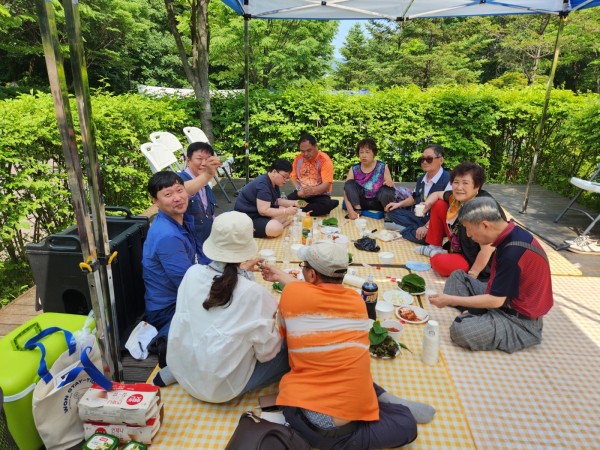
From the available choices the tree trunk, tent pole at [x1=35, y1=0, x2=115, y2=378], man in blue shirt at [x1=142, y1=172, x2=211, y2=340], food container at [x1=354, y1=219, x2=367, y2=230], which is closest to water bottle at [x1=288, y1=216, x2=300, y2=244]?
food container at [x1=354, y1=219, x2=367, y2=230]

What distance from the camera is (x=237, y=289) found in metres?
2.32

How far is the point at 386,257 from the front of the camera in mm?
4445

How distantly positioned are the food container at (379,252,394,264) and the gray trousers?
1.40 meters

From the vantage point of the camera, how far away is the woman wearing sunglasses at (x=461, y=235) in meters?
3.81

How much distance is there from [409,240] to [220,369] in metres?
3.45

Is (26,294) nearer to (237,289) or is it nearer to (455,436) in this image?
(237,289)

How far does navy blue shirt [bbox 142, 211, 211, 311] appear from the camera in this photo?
309cm

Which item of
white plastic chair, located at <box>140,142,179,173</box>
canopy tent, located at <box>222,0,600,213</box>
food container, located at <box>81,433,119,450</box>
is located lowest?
food container, located at <box>81,433,119,450</box>

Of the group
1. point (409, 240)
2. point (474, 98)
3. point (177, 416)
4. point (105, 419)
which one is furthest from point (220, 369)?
point (474, 98)

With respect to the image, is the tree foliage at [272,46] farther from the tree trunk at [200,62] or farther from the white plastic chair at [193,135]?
the white plastic chair at [193,135]

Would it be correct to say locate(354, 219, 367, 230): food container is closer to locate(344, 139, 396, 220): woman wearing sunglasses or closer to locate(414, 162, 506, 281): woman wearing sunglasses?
locate(344, 139, 396, 220): woman wearing sunglasses

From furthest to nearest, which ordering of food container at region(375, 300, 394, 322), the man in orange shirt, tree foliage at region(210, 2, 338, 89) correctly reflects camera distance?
tree foliage at region(210, 2, 338, 89), the man in orange shirt, food container at region(375, 300, 394, 322)

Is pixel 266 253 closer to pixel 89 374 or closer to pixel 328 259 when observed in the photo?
pixel 328 259

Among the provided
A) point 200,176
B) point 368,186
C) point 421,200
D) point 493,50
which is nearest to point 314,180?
point 368,186
